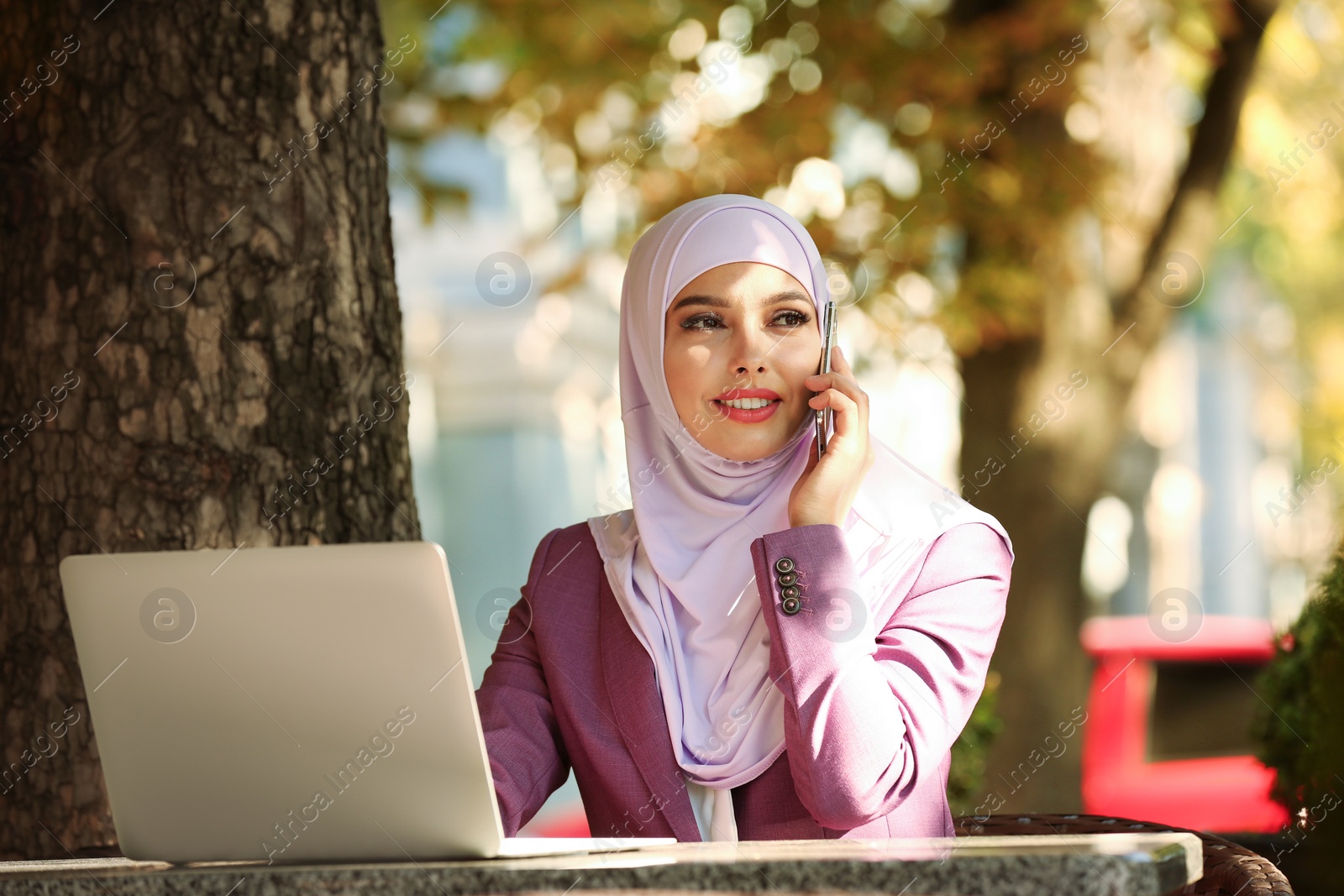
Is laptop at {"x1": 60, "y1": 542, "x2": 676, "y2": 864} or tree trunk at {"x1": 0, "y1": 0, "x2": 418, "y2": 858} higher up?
tree trunk at {"x1": 0, "y1": 0, "x2": 418, "y2": 858}

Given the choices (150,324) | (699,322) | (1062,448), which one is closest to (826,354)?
(699,322)

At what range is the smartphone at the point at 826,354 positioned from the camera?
237 centimetres

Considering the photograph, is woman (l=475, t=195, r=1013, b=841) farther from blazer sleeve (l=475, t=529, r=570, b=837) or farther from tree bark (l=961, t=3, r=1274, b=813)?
tree bark (l=961, t=3, r=1274, b=813)

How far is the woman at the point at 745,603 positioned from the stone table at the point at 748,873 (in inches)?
24.1

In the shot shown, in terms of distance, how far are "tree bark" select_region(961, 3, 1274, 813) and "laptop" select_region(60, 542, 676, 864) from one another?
4670 mm

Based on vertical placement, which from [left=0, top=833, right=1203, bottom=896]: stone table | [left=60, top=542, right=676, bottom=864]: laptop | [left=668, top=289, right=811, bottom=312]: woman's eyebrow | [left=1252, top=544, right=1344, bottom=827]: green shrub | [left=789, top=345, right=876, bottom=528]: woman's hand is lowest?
[left=1252, top=544, right=1344, bottom=827]: green shrub

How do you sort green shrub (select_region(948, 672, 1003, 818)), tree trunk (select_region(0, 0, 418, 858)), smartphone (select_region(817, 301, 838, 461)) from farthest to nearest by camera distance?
green shrub (select_region(948, 672, 1003, 818))
tree trunk (select_region(0, 0, 418, 858))
smartphone (select_region(817, 301, 838, 461))

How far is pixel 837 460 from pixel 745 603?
1.02 feet

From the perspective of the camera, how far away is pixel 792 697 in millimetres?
2094

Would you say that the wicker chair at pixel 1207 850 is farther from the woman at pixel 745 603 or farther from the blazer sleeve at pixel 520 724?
the blazer sleeve at pixel 520 724

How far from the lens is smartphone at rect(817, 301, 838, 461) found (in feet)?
7.78

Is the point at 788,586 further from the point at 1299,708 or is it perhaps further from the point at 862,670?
the point at 1299,708

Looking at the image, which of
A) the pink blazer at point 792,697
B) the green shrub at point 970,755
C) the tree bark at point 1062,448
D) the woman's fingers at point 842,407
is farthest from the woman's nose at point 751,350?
A: the tree bark at point 1062,448

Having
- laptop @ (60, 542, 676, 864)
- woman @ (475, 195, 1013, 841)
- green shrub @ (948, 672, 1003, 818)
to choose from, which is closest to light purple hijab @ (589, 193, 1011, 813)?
woman @ (475, 195, 1013, 841)
